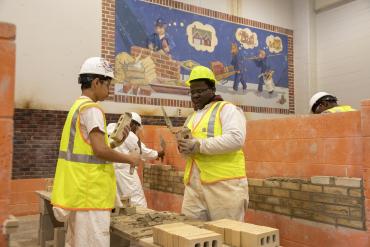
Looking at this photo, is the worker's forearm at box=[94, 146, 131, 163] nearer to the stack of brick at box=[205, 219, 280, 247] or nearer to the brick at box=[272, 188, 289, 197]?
the stack of brick at box=[205, 219, 280, 247]

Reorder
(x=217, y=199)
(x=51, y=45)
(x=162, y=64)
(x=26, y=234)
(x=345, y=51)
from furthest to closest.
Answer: (x=345, y=51) < (x=162, y=64) < (x=51, y=45) < (x=26, y=234) < (x=217, y=199)

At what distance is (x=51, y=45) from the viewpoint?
23.8ft

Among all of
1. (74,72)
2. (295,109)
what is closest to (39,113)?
(74,72)

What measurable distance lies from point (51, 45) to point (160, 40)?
7.93 ft

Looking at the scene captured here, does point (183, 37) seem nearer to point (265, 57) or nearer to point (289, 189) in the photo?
point (265, 57)

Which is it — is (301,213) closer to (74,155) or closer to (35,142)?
(74,155)

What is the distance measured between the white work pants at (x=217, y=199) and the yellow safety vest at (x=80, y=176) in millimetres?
751

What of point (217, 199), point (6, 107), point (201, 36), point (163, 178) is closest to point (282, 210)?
point (217, 199)

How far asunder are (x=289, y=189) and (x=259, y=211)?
1.82 ft

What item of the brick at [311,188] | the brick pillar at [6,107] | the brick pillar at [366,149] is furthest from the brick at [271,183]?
the brick pillar at [6,107]

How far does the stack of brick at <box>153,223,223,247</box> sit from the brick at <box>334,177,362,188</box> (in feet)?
5.57

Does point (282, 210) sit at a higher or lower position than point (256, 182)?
lower

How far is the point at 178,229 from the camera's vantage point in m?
2.40

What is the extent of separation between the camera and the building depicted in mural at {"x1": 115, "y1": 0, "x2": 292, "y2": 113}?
26.5 feet
